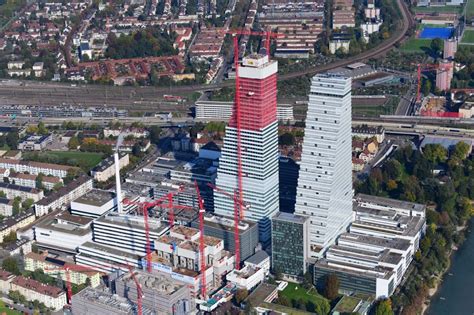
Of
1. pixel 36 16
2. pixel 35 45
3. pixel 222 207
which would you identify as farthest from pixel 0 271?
pixel 36 16

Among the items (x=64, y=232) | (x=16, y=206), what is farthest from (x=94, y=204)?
(x=16, y=206)

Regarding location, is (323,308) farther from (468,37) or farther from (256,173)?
(468,37)

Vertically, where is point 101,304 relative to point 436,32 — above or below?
below

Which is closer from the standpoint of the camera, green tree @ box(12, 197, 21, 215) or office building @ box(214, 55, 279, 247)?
office building @ box(214, 55, 279, 247)

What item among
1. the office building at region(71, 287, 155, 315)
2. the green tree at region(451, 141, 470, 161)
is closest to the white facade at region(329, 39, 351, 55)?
the green tree at region(451, 141, 470, 161)

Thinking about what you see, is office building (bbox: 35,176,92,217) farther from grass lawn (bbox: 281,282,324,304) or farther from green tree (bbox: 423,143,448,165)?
green tree (bbox: 423,143,448,165)

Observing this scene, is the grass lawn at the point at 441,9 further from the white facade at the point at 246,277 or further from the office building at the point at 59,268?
the office building at the point at 59,268
